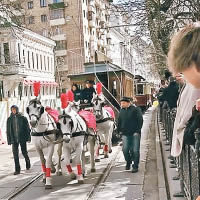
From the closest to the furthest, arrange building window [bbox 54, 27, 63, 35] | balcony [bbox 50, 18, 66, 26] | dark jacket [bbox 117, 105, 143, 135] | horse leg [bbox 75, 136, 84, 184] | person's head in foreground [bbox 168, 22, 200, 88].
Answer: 1. person's head in foreground [bbox 168, 22, 200, 88]
2. horse leg [bbox 75, 136, 84, 184]
3. dark jacket [bbox 117, 105, 143, 135]
4. balcony [bbox 50, 18, 66, 26]
5. building window [bbox 54, 27, 63, 35]

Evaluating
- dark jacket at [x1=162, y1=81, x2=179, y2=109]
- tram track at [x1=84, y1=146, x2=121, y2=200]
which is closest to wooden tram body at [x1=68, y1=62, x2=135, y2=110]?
tram track at [x1=84, y1=146, x2=121, y2=200]

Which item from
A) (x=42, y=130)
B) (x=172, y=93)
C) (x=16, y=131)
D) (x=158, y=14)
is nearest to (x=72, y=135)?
(x=42, y=130)

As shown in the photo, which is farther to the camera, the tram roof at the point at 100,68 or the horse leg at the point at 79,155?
the tram roof at the point at 100,68

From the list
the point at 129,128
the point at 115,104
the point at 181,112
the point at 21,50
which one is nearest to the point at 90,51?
the point at 21,50

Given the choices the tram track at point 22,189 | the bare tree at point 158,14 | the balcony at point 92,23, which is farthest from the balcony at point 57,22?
the tram track at point 22,189

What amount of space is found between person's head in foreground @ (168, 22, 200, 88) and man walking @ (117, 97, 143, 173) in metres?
7.43

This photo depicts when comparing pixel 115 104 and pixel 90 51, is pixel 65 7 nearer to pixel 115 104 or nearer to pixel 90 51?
pixel 90 51

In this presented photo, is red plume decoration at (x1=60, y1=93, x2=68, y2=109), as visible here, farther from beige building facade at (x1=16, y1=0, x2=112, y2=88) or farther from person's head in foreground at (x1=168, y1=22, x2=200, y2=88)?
beige building facade at (x1=16, y1=0, x2=112, y2=88)

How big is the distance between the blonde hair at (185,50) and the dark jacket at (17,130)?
8.54 m

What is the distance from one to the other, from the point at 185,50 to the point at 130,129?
7614 millimetres

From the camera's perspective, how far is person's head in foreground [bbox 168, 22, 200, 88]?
5.52ft

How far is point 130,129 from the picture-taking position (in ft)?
30.4

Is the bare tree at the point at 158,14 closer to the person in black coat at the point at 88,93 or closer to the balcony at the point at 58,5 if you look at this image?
the person in black coat at the point at 88,93

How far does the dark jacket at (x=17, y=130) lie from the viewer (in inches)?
391
